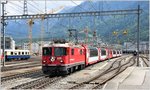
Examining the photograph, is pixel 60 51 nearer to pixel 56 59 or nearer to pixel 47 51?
pixel 56 59

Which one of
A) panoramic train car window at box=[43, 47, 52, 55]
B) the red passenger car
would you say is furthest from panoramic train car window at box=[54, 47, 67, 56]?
panoramic train car window at box=[43, 47, 52, 55]

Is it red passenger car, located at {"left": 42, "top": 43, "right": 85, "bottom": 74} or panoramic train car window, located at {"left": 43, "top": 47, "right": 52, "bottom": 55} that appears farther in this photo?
panoramic train car window, located at {"left": 43, "top": 47, "right": 52, "bottom": 55}

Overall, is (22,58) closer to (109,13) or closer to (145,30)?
(109,13)

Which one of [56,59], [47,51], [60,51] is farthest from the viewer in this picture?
[47,51]

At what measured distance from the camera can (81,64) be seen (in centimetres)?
3541

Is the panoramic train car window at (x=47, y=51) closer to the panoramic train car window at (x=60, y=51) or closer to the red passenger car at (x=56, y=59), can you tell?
the red passenger car at (x=56, y=59)

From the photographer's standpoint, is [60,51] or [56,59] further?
[60,51]

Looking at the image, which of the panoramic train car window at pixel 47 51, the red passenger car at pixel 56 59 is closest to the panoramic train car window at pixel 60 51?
the red passenger car at pixel 56 59

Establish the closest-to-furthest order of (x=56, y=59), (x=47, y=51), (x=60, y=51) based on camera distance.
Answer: (x=56, y=59), (x=60, y=51), (x=47, y=51)

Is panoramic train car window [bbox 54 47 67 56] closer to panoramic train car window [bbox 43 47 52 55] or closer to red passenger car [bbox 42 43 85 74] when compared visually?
red passenger car [bbox 42 43 85 74]

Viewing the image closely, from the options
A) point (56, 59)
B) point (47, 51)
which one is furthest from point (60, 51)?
point (47, 51)

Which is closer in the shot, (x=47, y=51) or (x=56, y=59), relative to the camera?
Answer: (x=56, y=59)

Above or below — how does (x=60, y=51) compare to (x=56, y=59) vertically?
above

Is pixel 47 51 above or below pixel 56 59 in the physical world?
above
